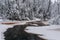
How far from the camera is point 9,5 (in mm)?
23281

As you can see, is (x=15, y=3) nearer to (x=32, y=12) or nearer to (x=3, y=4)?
(x=3, y=4)

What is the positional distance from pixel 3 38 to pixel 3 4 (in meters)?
15.8

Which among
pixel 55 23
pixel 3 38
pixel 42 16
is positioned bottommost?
pixel 42 16

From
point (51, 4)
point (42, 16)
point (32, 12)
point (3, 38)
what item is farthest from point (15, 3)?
point (3, 38)

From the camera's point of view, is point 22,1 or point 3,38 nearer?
point 3,38

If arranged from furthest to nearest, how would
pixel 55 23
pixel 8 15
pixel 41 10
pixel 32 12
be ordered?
1. pixel 41 10
2. pixel 32 12
3. pixel 8 15
4. pixel 55 23

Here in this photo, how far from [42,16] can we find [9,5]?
6655 millimetres

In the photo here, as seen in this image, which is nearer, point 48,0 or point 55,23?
point 55,23

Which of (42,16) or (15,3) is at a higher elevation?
(15,3)

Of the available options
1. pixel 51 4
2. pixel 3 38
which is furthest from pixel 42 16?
pixel 3 38

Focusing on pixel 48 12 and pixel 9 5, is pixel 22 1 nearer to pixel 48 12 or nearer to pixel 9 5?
pixel 9 5

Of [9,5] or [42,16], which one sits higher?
[9,5]

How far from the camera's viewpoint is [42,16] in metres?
27.4

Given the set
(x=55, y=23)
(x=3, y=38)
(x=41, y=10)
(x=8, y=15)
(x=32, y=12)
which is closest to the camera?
(x=3, y=38)
